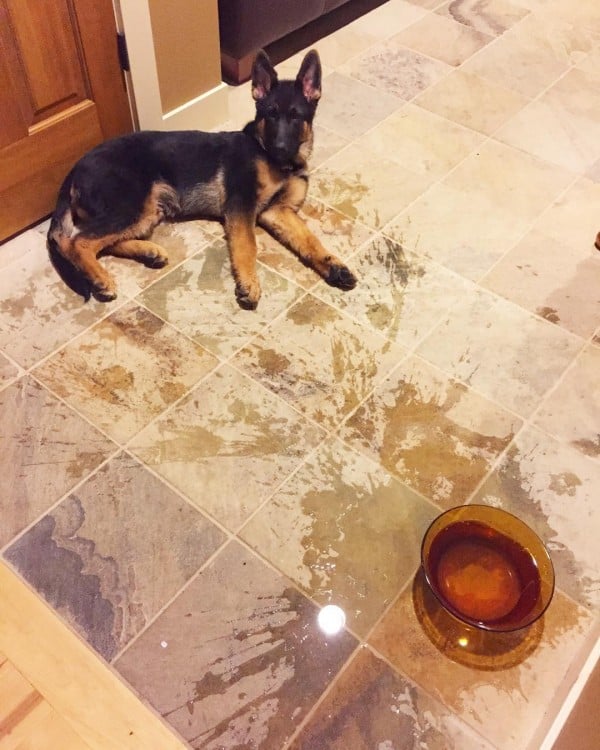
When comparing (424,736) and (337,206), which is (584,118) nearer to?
(337,206)

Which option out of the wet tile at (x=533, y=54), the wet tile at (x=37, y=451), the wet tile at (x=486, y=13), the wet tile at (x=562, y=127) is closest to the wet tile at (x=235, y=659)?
the wet tile at (x=37, y=451)

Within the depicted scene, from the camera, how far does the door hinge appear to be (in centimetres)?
201

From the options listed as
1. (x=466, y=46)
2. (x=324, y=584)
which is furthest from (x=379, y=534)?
(x=466, y=46)

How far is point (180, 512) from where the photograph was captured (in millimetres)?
1487

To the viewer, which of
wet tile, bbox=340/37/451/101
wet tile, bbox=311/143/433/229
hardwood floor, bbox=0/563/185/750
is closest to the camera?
hardwood floor, bbox=0/563/185/750

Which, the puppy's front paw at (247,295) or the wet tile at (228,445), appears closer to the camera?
the wet tile at (228,445)

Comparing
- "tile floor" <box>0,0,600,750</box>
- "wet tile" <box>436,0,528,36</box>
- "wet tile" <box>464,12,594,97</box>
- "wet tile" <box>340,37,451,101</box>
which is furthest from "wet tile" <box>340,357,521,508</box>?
"wet tile" <box>436,0,528,36</box>

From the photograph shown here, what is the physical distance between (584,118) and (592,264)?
1.02 m

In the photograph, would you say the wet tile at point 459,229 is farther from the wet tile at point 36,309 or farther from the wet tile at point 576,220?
the wet tile at point 36,309

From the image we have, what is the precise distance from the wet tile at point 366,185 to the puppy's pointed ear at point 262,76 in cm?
43

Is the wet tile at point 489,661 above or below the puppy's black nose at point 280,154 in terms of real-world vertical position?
below

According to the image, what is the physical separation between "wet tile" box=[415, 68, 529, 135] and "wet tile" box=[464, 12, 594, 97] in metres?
0.07

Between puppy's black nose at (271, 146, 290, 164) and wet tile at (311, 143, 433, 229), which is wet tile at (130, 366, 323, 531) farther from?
wet tile at (311, 143, 433, 229)

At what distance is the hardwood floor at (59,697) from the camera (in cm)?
116
